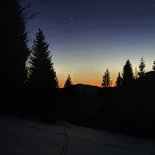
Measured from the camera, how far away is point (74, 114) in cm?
3453

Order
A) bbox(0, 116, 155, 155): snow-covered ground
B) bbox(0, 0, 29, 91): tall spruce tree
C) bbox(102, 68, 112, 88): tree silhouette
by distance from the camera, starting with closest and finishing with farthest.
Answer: bbox(0, 116, 155, 155): snow-covered ground < bbox(0, 0, 29, 91): tall spruce tree < bbox(102, 68, 112, 88): tree silhouette

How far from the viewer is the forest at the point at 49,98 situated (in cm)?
1995

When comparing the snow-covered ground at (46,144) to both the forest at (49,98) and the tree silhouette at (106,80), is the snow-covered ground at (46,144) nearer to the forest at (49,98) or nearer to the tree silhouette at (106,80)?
the forest at (49,98)

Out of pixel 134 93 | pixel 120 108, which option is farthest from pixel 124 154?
pixel 134 93

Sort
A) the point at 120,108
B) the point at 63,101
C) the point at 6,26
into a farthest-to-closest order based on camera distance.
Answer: the point at 63,101 → the point at 120,108 → the point at 6,26

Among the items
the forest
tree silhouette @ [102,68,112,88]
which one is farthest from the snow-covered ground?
tree silhouette @ [102,68,112,88]

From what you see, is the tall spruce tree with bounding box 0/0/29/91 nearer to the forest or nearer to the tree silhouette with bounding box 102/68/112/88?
the forest

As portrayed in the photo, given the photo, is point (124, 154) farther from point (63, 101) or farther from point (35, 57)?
point (35, 57)

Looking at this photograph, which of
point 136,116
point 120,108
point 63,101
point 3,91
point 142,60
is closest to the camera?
point 3,91

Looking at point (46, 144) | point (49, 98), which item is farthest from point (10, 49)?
point (46, 144)

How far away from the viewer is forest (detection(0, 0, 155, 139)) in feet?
65.5

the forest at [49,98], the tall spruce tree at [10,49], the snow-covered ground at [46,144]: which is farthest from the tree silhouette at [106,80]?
the snow-covered ground at [46,144]

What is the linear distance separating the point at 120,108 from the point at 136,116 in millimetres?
3391

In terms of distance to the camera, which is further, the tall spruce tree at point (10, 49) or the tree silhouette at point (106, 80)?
the tree silhouette at point (106, 80)
